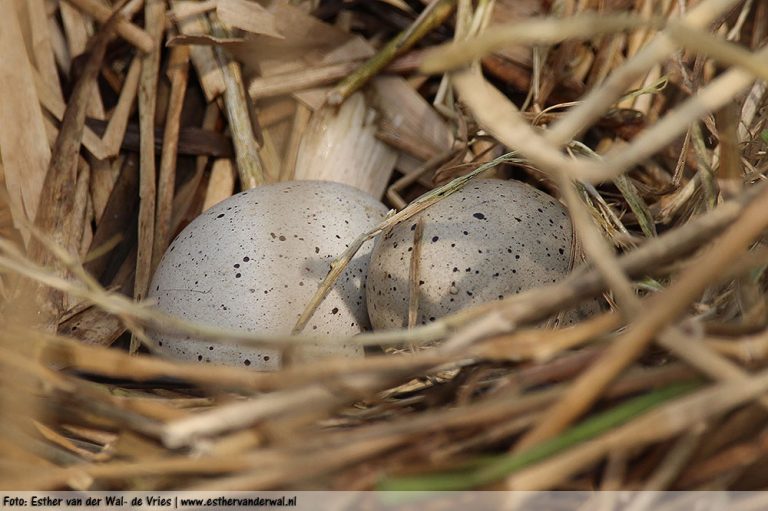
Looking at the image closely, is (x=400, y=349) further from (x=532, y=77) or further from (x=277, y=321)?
(x=532, y=77)

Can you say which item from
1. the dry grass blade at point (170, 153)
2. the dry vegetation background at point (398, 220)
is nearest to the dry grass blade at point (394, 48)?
the dry vegetation background at point (398, 220)

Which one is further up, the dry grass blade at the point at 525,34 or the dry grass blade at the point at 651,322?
the dry grass blade at the point at 525,34

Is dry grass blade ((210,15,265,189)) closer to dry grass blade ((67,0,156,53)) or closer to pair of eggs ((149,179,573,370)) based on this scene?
dry grass blade ((67,0,156,53))

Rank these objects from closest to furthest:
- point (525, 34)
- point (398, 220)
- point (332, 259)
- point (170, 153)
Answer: point (525, 34) < point (398, 220) < point (332, 259) < point (170, 153)

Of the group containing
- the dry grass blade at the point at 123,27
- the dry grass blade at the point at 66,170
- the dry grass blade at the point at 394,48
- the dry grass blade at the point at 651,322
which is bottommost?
the dry grass blade at the point at 651,322

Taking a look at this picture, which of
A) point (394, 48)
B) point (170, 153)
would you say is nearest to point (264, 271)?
point (170, 153)

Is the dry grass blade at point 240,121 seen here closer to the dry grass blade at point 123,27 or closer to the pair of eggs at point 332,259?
the dry grass blade at point 123,27

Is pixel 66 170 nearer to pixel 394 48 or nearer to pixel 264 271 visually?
pixel 264 271
